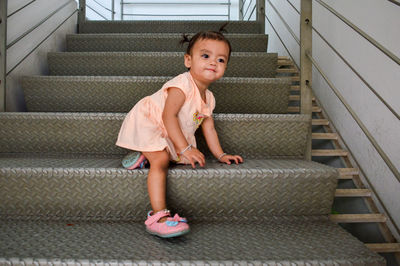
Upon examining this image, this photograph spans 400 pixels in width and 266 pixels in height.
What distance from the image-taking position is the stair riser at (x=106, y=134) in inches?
48.9

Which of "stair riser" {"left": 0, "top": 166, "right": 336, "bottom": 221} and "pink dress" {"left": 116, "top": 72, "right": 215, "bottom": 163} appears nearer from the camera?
"stair riser" {"left": 0, "top": 166, "right": 336, "bottom": 221}

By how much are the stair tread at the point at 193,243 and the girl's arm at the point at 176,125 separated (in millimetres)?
229

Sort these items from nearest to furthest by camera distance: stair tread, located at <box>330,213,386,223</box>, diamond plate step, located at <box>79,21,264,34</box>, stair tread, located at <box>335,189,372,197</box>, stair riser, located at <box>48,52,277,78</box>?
stair tread, located at <box>330,213,386,223</box>, stair tread, located at <box>335,189,372,197</box>, stair riser, located at <box>48,52,277,78</box>, diamond plate step, located at <box>79,21,264,34</box>

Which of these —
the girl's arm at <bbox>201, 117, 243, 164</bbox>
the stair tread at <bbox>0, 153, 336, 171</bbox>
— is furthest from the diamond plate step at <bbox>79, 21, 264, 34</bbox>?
the stair tread at <bbox>0, 153, 336, 171</bbox>

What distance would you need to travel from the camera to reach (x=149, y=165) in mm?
1073

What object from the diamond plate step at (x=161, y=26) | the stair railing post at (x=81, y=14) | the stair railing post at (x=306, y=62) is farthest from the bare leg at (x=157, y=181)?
the stair railing post at (x=81, y=14)

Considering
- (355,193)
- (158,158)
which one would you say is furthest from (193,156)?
(355,193)

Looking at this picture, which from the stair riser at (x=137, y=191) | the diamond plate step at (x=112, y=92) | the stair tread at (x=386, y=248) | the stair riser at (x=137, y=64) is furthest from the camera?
the stair riser at (x=137, y=64)

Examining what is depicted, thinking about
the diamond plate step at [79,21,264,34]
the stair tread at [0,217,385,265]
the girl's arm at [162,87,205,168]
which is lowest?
the stair tread at [0,217,385,265]

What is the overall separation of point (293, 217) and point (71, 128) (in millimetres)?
967

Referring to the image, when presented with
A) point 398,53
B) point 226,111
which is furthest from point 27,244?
point 398,53

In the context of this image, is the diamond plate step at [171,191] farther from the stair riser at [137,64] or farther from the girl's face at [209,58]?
the stair riser at [137,64]

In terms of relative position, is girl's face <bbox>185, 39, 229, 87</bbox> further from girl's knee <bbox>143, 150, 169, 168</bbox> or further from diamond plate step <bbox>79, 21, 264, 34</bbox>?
diamond plate step <bbox>79, 21, 264, 34</bbox>

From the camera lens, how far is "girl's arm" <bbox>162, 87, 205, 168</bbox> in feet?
3.34
